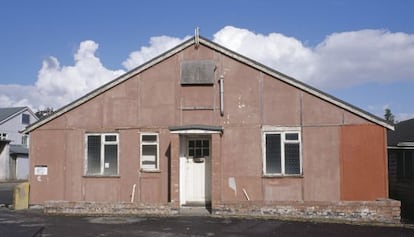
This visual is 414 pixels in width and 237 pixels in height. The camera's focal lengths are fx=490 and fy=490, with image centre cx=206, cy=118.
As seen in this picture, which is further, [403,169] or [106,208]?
[403,169]

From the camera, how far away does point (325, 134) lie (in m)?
16.7

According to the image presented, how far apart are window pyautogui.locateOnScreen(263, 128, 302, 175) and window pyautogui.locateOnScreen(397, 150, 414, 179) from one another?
648cm

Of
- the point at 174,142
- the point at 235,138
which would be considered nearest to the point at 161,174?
the point at 174,142

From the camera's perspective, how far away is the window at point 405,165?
2050cm

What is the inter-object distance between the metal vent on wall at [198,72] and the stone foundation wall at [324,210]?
4530mm

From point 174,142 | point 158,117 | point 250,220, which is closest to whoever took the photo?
point 250,220

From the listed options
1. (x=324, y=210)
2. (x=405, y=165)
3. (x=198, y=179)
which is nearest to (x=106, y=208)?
(x=198, y=179)

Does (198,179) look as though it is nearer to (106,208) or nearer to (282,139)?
(282,139)

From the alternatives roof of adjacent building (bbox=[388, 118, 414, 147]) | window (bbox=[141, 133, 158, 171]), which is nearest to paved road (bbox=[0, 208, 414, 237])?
window (bbox=[141, 133, 158, 171])

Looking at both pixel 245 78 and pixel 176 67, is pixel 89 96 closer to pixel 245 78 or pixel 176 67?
pixel 176 67

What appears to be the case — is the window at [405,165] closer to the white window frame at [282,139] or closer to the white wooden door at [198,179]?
the white window frame at [282,139]

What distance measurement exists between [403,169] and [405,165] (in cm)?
29

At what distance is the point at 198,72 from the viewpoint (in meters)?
17.5

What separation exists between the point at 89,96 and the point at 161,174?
392 cm
